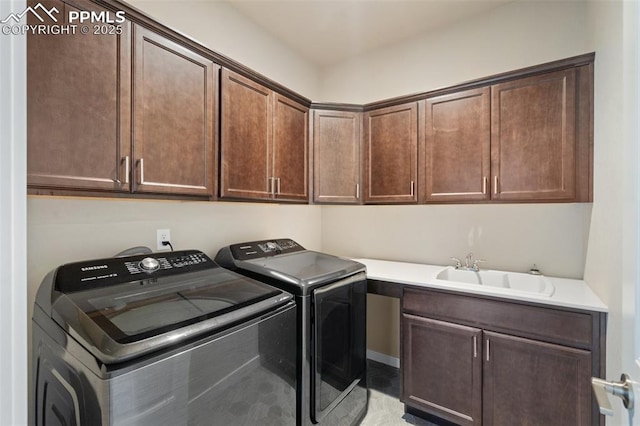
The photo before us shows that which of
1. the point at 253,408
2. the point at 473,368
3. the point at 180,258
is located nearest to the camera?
the point at 253,408

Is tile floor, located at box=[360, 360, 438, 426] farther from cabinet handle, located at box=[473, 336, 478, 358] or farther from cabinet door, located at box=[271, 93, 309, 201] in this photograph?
cabinet door, located at box=[271, 93, 309, 201]

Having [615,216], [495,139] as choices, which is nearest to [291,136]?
[495,139]

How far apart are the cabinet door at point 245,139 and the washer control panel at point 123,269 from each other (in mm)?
408

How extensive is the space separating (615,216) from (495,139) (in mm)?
885

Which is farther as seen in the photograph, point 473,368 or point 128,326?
point 473,368

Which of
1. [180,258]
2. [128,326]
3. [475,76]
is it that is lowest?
[128,326]

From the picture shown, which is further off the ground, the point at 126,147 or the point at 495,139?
the point at 495,139

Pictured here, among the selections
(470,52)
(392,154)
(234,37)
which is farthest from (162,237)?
(470,52)

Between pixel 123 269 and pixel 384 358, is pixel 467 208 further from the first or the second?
pixel 123 269

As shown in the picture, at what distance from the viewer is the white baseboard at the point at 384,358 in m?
2.74

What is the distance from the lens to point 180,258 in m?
1.59

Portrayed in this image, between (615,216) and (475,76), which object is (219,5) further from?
(615,216)

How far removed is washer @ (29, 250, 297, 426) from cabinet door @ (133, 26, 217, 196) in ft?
1.41

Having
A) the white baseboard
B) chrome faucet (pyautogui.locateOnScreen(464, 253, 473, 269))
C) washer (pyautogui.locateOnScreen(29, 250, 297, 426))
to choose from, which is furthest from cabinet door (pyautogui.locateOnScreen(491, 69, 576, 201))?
the white baseboard
